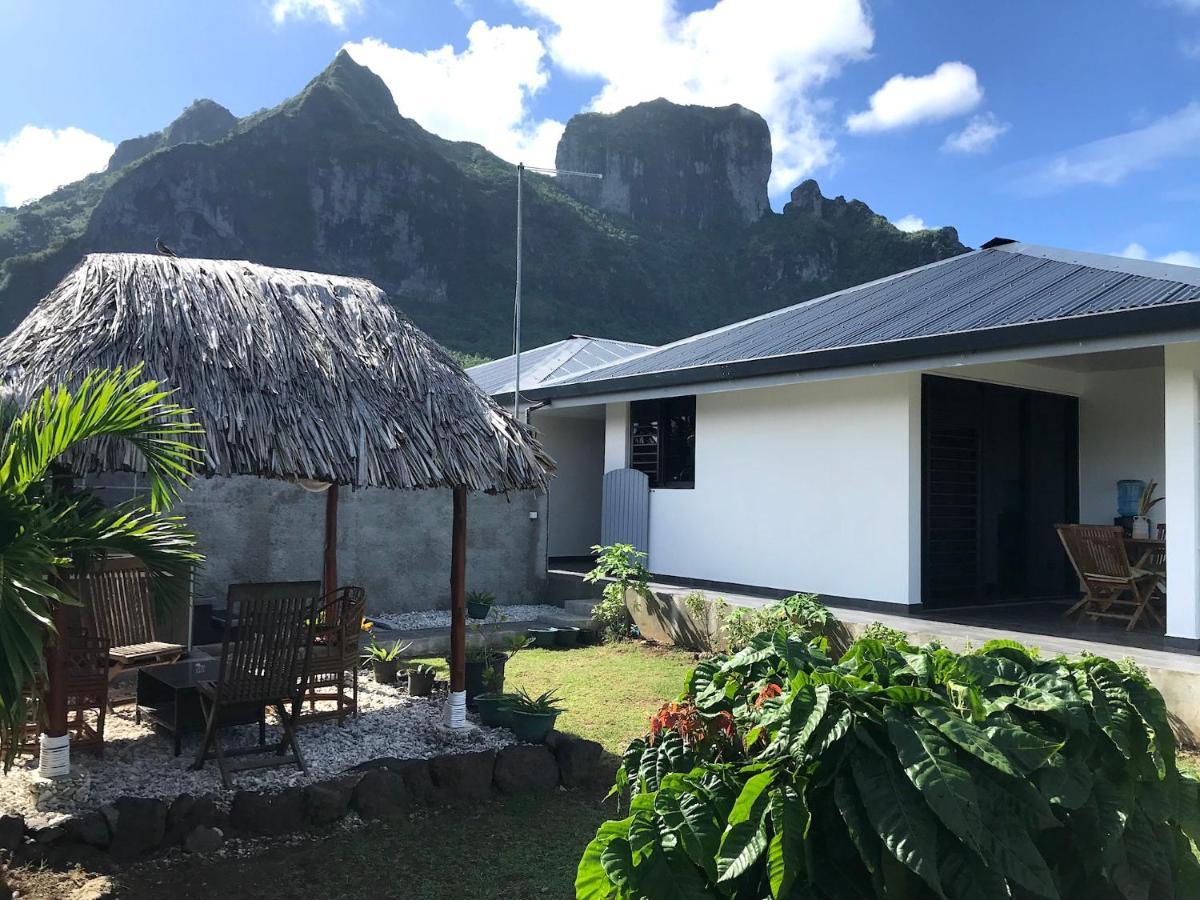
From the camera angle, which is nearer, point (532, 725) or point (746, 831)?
point (746, 831)

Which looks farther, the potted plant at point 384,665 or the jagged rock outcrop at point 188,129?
the jagged rock outcrop at point 188,129

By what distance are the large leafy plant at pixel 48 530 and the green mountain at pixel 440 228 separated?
3687 cm

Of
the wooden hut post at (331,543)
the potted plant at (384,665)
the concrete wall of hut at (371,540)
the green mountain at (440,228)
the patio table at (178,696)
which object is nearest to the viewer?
the patio table at (178,696)

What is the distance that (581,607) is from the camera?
11.6 metres

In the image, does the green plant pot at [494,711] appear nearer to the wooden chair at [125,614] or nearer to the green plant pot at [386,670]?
the green plant pot at [386,670]

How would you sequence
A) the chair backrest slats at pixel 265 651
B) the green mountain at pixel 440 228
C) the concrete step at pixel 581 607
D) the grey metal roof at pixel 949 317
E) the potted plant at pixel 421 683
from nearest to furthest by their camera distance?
the chair backrest slats at pixel 265 651
the potted plant at pixel 421 683
the grey metal roof at pixel 949 317
the concrete step at pixel 581 607
the green mountain at pixel 440 228

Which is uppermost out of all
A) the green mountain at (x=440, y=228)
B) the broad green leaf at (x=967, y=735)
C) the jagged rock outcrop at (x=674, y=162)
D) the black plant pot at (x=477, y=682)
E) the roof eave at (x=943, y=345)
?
the jagged rock outcrop at (x=674, y=162)

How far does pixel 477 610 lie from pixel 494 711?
5.03m

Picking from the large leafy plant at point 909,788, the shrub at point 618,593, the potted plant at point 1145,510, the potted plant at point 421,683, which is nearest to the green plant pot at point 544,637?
the shrub at point 618,593

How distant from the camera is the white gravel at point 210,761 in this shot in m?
4.68

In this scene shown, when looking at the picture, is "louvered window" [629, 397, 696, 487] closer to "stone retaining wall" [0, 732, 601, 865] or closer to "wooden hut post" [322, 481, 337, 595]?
"wooden hut post" [322, 481, 337, 595]

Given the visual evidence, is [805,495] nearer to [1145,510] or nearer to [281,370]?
[1145,510]

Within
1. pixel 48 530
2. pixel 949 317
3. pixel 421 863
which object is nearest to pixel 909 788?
pixel 421 863

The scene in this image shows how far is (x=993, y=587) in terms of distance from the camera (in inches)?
438
